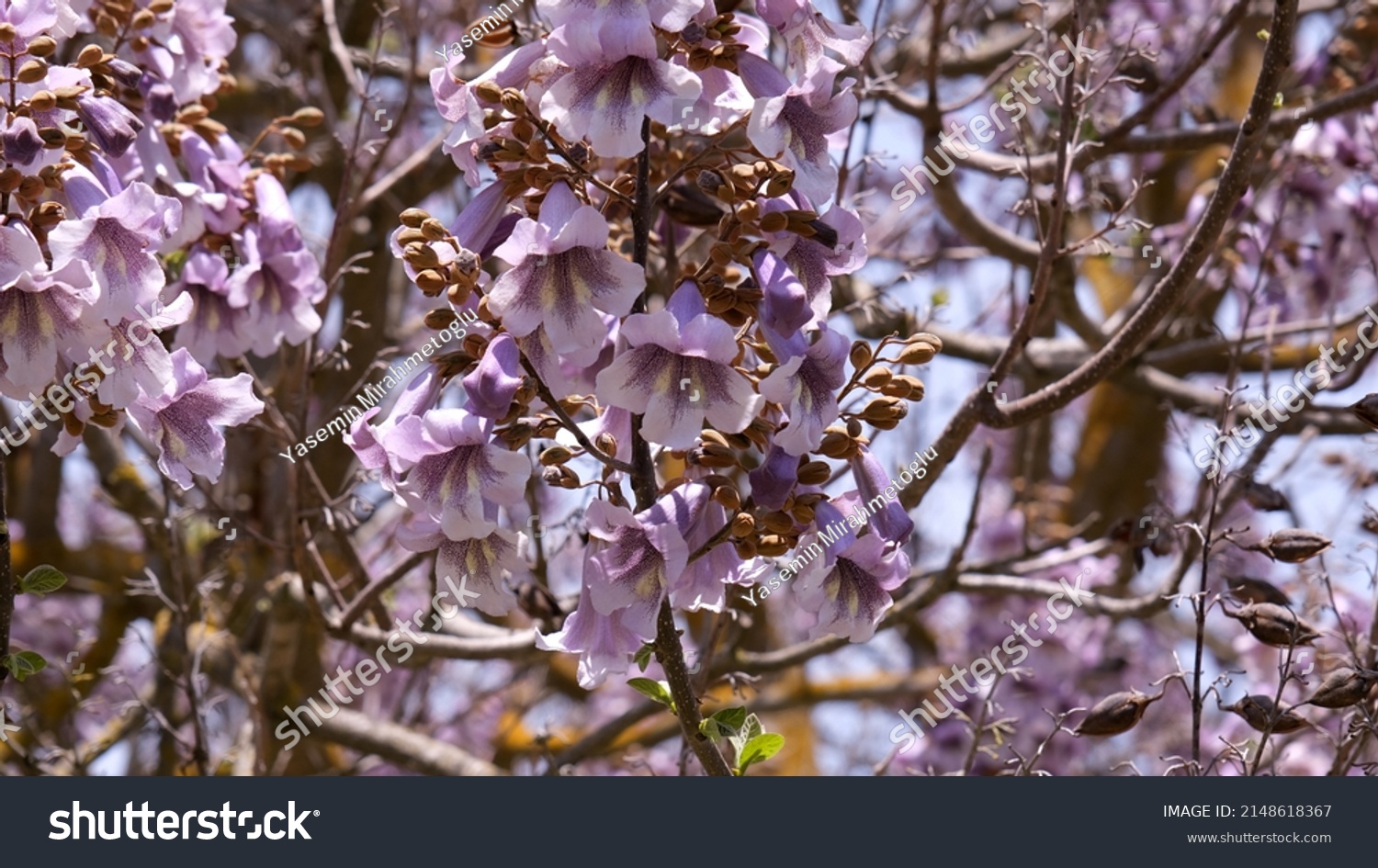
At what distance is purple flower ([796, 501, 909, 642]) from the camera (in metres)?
2.13

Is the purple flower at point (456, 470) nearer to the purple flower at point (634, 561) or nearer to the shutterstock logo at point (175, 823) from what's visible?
the purple flower at point (634, 561)

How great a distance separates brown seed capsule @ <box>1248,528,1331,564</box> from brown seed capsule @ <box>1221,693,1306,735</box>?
281 millimetres

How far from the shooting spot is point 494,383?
2.00 meters

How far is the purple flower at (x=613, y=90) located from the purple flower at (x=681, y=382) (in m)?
0.27

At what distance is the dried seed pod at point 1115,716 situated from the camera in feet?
8.70

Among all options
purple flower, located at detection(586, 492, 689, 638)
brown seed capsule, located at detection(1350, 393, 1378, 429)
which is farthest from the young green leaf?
brown seed capsule, located at detection(1350, 393, 1378, 429)

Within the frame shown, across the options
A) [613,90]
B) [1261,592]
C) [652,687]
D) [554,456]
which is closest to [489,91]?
[613,90]

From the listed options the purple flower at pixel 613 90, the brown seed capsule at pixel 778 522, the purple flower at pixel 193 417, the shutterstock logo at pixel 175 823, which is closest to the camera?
the purple flower at pixel 613 90

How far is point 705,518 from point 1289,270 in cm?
322

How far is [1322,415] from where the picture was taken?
4.32 meters

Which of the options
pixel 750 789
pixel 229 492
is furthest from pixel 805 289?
pixel 229 492

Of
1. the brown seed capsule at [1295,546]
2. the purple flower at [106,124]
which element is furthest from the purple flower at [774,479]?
the purple flower at [106,124]

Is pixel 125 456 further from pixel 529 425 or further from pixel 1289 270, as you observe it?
pixel 1289 270

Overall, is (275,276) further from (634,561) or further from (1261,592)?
(1261,592)
